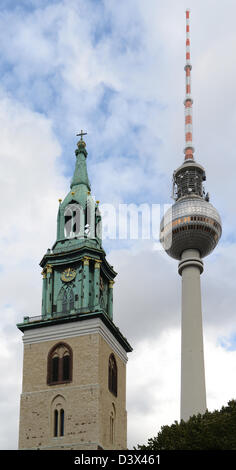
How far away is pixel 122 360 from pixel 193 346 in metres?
40.1

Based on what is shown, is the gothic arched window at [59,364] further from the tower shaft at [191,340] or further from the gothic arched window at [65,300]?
the tower shaft at [191,340]

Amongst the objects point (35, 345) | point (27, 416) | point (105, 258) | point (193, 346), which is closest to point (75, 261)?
point (105, 258)

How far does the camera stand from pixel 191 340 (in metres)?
122

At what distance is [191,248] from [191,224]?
4830 millimetres

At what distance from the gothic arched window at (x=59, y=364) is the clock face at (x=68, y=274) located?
8.02 m

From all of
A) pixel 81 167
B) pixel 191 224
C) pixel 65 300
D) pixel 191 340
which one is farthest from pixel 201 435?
pixel 191 224

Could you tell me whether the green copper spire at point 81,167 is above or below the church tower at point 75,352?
above

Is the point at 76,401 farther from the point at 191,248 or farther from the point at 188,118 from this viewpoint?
the point at 188,118

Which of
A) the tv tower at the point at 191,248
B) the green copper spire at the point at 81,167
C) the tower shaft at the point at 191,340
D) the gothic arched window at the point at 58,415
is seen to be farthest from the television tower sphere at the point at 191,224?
the gothic arched window at the point at 58,415

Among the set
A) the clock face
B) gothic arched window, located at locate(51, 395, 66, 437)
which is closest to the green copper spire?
the clock face

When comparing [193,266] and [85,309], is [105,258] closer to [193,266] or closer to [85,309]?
[85,309]

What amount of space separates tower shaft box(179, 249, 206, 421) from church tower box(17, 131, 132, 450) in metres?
36.6

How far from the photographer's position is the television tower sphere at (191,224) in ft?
414
